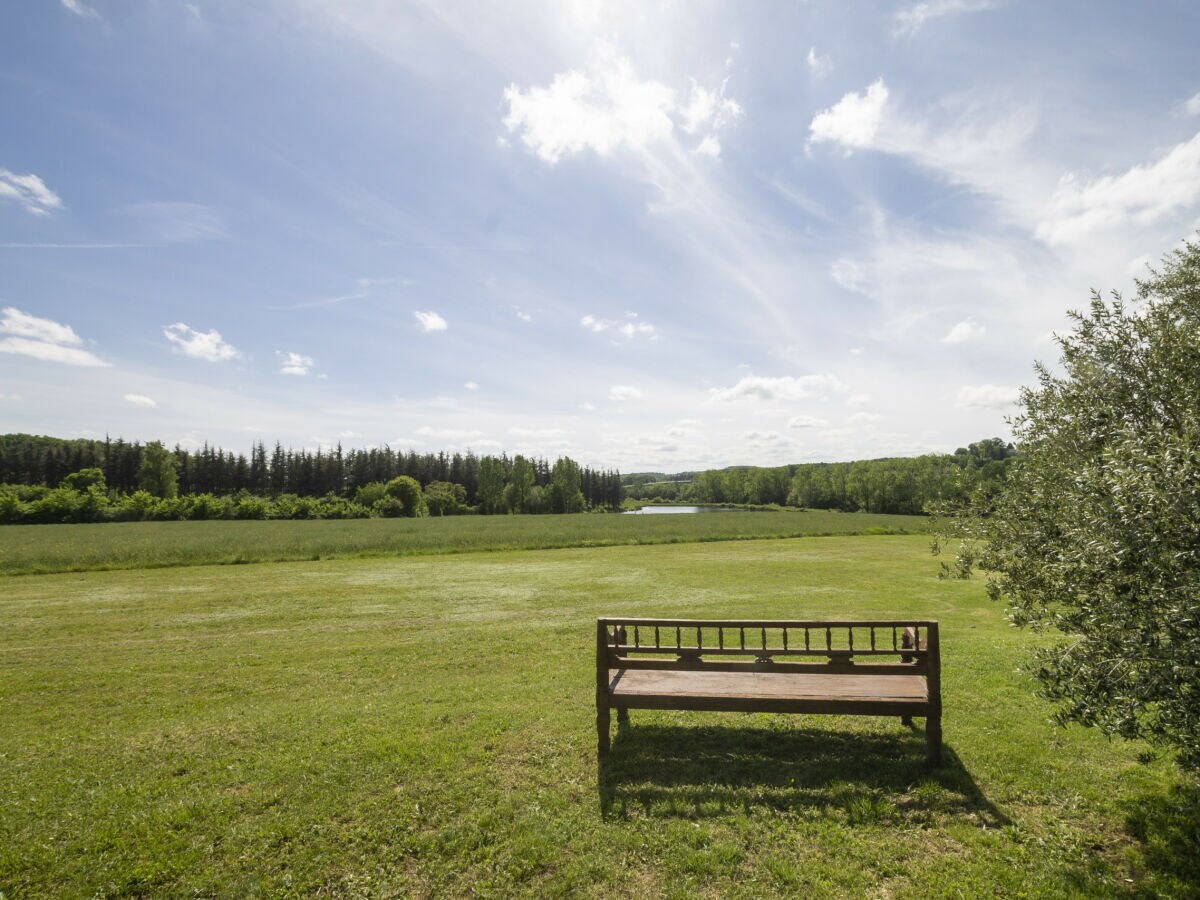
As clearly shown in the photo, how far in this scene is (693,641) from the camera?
1352 centimetres

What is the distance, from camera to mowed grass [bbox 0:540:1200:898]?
4.70 metres

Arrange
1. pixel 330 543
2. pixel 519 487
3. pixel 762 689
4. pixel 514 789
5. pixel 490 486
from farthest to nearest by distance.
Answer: pixel 519 487, pixel 490 486, pixel 330 543, pixel 762 689, pixel 514 789

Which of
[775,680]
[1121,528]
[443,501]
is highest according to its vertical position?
[1121,528]

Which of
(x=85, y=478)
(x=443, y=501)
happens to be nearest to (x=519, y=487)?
(x=443, y=501)

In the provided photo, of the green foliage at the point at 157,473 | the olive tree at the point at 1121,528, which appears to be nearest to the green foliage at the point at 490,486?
the green foliage at the point at 157,473

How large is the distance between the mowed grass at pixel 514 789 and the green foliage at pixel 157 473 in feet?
328

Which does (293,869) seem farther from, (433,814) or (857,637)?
(857,637)

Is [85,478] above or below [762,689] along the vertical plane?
above

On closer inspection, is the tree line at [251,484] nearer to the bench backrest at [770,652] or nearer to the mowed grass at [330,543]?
the mowed grass at [330,543]

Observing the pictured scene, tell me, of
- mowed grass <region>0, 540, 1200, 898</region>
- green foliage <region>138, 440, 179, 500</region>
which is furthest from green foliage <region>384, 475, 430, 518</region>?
mowed grass <region>0, 540, 1200, 898</region>

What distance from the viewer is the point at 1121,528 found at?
3.73 meters

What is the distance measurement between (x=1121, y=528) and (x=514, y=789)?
6268 mm

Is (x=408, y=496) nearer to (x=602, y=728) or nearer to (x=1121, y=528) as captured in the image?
(x=602, y=728)

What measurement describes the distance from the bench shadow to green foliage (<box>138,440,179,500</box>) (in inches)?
4406
